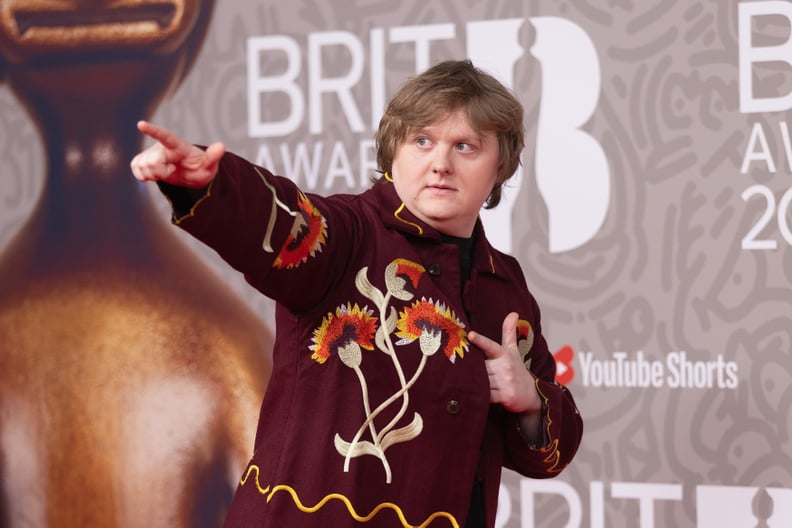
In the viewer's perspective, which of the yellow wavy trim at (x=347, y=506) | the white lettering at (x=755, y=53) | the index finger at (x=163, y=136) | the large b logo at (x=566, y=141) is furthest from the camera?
the large b logo at (x=566, y=141)

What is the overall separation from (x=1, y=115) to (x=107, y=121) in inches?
13.1

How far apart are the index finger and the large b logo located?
1.49 m

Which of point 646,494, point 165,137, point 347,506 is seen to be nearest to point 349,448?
point 347,506

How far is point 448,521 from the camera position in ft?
4.96

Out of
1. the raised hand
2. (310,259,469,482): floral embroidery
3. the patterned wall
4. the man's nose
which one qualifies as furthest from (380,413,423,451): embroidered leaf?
the patterned wall

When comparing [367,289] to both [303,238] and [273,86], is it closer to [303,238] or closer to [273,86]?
[303,238]

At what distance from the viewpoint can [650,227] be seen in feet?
8.30

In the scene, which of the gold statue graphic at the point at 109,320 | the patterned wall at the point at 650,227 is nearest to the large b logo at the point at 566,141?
the patterned wall at the point at 650,227

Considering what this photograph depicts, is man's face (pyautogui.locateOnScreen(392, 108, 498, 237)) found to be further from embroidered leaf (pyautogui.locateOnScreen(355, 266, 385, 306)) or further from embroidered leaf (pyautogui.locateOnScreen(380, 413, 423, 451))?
embroidered leaf (pyautogui.locateOnScreen(380, 413, 423, 451))

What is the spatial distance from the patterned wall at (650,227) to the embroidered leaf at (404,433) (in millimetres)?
1137

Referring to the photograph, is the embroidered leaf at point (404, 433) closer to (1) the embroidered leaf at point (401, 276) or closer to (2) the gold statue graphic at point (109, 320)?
(1) the embroidered leaf at point (401, 276)

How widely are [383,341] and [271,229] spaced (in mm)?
256

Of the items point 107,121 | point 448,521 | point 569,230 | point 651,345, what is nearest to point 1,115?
point 107,121

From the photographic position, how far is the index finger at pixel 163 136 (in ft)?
3.80
